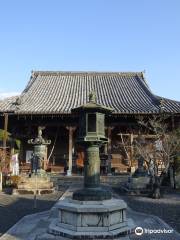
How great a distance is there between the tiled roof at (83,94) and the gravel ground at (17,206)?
850cm

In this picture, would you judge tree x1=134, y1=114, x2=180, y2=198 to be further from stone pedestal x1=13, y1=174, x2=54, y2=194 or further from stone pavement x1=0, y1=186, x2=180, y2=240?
stone pavement x1=0, y1=186, x2=180, y2=240

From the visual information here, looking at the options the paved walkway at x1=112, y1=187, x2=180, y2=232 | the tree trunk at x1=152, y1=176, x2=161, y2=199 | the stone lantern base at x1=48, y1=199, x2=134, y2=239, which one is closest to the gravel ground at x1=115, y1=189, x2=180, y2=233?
the paved walkway at x1=112, y1=187, x2=180, y2=232

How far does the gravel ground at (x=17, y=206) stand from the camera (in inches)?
375

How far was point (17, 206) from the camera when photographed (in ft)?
40.2

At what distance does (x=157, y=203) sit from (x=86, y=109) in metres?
6.27

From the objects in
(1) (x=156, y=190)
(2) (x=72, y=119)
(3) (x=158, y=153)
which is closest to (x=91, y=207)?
(1) (x=156, y=190)

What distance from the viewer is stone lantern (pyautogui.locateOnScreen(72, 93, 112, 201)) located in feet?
25.9

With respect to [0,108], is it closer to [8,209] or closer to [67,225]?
[8,209]

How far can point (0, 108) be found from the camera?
76.1ft

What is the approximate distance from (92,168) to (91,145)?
1.93 ft

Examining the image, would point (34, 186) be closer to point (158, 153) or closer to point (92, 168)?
point (158, 153)

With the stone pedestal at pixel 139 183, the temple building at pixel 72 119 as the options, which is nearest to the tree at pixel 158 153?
the stone pedestal at pixel 139 183

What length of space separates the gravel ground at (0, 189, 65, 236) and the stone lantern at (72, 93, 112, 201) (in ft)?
7.91

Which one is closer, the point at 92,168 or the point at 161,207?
the point at 92,168
